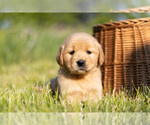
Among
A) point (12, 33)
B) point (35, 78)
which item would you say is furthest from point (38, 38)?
point (35, 78)

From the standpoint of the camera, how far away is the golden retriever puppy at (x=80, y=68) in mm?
2594

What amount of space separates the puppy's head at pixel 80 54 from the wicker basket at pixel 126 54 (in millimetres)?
559

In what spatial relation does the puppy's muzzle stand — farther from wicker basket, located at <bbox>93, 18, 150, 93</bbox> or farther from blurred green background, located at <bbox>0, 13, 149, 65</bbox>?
blurred green background, located at <bbox>0, 13, 149, 65</bbox>

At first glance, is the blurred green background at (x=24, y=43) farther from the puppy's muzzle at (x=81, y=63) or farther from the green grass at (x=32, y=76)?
the puppy's muzzle at (x=81, y=63)

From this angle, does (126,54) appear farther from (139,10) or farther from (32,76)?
(32,76)

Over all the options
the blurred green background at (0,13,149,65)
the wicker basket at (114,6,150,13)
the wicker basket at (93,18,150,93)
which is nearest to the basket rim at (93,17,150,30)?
the wicker basket at (93,18,150,93)

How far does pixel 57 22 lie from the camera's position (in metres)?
11.7

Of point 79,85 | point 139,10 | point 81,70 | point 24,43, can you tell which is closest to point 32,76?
point 79,85

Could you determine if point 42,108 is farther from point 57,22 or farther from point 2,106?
point 57,22

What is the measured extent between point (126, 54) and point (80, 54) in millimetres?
833

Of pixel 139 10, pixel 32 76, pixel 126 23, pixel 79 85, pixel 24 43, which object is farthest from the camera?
pixel 24 43

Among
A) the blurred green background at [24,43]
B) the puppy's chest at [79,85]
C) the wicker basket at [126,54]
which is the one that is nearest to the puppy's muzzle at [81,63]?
the puppy's chest at [79,85]

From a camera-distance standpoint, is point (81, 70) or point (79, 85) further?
point (79, 85)

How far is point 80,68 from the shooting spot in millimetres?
2580
